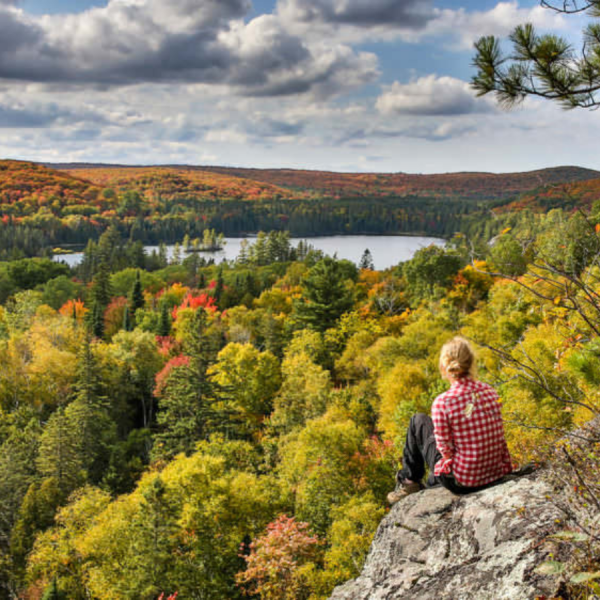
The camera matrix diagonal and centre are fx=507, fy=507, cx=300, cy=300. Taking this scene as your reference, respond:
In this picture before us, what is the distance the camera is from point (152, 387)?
42.3m

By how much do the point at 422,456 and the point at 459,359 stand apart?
166cm

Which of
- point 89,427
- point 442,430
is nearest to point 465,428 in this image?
point 442,430

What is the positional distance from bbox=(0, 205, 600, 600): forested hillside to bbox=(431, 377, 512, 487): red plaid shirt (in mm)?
363

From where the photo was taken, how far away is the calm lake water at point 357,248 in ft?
387

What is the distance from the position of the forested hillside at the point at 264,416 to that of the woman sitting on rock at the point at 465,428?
36cm

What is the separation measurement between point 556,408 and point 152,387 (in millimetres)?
33018

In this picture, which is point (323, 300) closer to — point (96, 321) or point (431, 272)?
point (431, 272)

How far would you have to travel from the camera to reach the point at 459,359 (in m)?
5.02

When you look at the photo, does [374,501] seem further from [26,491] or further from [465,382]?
[26,491]

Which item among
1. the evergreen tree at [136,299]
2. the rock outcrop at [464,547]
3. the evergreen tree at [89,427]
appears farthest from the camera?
the evergreen tree at [136,299]

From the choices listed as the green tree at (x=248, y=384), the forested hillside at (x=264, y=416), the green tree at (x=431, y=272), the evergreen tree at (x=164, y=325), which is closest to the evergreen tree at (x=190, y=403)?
the forested hillside at (x=264, y=416)

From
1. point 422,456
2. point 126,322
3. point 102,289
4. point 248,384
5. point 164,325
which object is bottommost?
point 248,384

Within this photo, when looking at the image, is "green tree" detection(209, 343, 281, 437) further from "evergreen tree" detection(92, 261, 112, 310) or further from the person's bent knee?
"evergreen tree" detection(92, 261, 112, 310)

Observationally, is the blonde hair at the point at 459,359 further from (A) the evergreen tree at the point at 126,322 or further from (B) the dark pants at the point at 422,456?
(A) the evergreen tree at the point at 126,322
